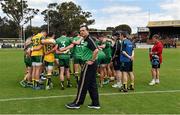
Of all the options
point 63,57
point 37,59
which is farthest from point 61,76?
point 37,59

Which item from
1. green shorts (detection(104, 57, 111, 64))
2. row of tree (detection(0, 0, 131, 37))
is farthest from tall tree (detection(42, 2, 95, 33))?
green shorts (detection(104, 57, 111, 64))

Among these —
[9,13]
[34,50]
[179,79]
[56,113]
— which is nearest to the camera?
[56,113]

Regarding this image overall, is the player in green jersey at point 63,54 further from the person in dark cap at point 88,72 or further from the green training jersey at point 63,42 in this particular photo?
the person in dark cap at point 88,72

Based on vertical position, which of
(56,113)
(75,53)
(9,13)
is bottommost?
(56,113)

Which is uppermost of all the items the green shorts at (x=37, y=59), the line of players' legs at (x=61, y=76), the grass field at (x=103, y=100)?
the green shorts at (x=37, y=59)

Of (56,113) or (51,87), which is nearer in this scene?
(56,113)

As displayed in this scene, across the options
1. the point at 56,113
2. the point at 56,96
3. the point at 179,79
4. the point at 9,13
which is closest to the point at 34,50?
the point at 56,96

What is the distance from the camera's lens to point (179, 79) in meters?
17.6

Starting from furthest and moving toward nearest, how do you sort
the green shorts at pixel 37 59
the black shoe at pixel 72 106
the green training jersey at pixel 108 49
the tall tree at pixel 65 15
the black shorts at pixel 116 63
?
the tall tree at pixel 65 15, the green training jersey at pixel 108 49, the black shorts at pixel 116 63, the green shorts at pixel 37 59, the black shoe at pixel 72 106

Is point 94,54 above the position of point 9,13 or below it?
below

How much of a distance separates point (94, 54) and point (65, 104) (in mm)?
1678

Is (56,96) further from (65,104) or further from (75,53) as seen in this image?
(75,53)

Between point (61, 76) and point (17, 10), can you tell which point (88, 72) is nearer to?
point (61, 76)

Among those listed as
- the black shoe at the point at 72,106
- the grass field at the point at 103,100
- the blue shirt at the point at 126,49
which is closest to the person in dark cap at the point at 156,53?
the grass field at the point at 103,100
